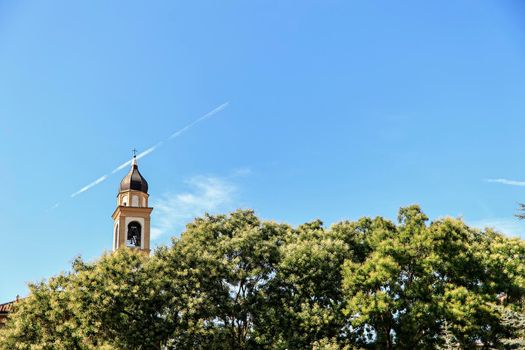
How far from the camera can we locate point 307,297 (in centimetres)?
2875

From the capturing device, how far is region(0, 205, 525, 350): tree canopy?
87.5 ft

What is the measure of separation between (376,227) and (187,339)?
1157 centimetres

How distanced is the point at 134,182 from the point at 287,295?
2861 centimetres

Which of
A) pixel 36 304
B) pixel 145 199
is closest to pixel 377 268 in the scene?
pixel 36 304

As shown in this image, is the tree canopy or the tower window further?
the tower window

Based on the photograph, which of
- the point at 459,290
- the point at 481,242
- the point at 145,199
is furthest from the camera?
the point at 145,199

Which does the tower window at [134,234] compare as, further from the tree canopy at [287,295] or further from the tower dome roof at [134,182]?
the tree canopy at [287,295]

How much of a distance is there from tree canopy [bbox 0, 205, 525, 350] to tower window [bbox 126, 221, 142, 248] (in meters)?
21.3

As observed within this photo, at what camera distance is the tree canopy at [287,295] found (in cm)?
2666

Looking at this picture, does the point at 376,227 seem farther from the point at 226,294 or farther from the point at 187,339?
the point at 187,339

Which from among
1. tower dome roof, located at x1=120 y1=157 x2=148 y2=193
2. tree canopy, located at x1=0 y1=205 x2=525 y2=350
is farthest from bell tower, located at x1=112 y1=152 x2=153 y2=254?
tree canopy, located at x1=0 y1=205 x2=525 y2=350

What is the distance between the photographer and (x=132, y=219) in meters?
51.3

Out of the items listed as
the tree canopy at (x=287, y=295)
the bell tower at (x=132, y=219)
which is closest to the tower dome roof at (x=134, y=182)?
the bell tower at (x=132, y=219)

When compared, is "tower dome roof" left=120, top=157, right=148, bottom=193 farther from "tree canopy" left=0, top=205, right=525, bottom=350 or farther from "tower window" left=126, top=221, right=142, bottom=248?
"tree canopy" left=0, top=205, right=525, bottom=350
